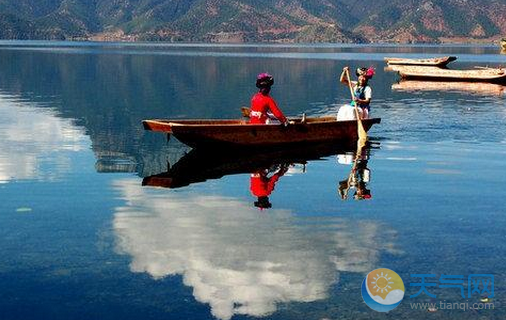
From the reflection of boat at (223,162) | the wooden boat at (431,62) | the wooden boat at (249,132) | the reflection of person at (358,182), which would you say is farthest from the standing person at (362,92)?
the wooden boat at (431,62)

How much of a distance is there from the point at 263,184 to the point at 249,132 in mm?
4456

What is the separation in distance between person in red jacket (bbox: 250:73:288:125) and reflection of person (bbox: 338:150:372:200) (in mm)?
3137

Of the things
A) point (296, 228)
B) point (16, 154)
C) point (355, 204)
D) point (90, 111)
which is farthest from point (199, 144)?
point (90, 111)

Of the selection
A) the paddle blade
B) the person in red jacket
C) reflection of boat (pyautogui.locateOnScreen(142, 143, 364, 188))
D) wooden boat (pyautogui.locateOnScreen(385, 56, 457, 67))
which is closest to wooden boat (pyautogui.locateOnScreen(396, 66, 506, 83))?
wooden boat (pyautogui.locateOnScreen(385, 56, 457, 67))

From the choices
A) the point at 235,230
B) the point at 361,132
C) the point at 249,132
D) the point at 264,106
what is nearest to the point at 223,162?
the point at 249,132

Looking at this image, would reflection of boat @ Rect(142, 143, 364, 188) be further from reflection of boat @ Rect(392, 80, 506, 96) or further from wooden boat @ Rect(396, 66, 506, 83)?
wooden boat @ Rect(396, 66, 506, 83)

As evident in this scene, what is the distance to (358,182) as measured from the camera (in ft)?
63.7

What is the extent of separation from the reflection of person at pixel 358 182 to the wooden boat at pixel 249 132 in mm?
2521

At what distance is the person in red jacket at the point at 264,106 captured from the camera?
21.9 meters

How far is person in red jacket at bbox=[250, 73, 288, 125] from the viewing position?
71.7 feet

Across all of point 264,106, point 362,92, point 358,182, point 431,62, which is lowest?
point 358,182

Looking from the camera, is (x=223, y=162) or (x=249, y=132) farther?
(x=249, y=132)

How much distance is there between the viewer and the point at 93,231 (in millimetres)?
13828

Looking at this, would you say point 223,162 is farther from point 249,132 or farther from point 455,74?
point 455,74
